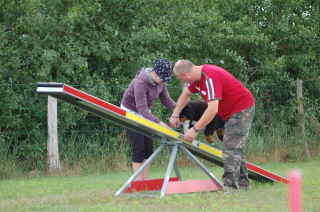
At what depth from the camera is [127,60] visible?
10438mm

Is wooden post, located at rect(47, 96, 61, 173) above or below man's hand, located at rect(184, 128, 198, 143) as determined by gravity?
below

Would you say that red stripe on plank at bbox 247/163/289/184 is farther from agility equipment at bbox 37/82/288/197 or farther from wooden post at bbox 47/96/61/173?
wooden post at bbox 47/96/61/173

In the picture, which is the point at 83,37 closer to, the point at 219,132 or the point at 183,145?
the point at 219,132

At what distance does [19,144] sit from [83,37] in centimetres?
265

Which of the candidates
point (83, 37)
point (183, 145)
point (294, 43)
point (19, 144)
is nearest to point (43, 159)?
point (19, 144)

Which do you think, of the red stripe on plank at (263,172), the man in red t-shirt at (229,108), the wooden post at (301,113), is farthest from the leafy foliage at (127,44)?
the man in red t-shirt at (229,108)

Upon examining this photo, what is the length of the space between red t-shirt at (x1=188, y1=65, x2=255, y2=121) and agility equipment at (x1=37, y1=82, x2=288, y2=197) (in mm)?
567

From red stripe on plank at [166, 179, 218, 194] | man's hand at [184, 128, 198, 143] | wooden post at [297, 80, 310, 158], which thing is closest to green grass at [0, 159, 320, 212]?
red stripe on plank at [166, 179, 218, 194]

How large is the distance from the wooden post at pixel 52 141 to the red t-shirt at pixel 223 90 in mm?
3959

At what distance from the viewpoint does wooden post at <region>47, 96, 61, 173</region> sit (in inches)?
337

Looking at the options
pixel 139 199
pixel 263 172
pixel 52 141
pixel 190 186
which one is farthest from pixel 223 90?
pixel 52 141

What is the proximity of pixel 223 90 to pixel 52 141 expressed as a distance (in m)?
4.40

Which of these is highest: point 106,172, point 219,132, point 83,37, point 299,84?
point 83,37

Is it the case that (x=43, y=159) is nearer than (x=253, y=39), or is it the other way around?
(x=43, y=159)
